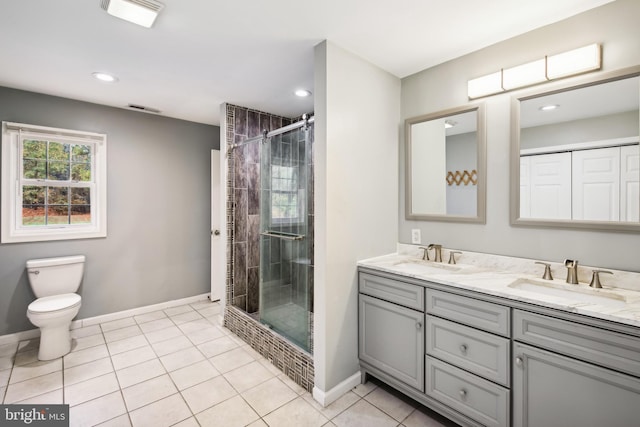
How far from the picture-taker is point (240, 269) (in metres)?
3.21

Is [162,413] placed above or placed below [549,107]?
below

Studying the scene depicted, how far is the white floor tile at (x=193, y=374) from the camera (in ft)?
7.07

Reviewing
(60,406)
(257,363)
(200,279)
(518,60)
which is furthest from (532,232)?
(200,279)

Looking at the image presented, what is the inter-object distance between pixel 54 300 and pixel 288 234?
2181mm

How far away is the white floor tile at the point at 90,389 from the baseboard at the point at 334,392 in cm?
145

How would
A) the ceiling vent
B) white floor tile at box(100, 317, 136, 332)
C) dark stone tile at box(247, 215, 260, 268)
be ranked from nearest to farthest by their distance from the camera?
white floor tile at box(100, 317, 136, 332) → the ceiling vent → dark stone tile at box(247, 215, 260, 268)

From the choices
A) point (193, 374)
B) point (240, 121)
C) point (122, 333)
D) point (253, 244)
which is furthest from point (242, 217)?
point (122, 333)

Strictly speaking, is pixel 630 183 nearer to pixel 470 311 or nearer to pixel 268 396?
pixel 470 311

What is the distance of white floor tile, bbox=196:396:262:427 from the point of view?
1.76 meters

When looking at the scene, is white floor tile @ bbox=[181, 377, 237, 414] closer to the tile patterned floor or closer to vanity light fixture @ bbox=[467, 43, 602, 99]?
the tile patterned floor

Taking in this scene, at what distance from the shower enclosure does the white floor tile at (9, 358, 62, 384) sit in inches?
65.5

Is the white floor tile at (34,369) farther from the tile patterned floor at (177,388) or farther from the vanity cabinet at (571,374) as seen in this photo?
the vanity cabinet at (571,374)

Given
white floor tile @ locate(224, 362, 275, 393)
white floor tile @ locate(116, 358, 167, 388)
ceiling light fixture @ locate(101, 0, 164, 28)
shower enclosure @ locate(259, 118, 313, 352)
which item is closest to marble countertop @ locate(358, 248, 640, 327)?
shower enclosure @ locate(259, 118, 313, 352)

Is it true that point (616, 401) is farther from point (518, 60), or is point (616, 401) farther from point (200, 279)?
point (200, 279)
